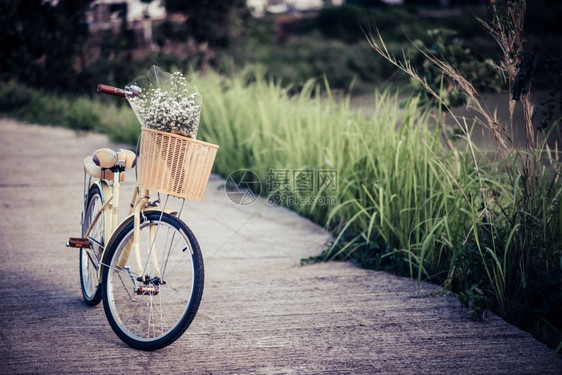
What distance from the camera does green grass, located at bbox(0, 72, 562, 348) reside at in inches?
154

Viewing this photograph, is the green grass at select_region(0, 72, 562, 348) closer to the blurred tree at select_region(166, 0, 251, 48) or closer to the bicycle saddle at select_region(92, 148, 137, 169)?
the bicycle saddle at select_region(92, 148, 137, 169)

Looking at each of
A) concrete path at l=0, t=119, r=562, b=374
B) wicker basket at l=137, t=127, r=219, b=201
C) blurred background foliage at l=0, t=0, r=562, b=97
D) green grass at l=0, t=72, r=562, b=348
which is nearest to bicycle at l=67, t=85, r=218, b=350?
wicker basket at l=137, t=127, r=219, b=201

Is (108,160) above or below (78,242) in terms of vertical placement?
above

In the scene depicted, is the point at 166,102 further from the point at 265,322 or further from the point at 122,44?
the point at 122,44

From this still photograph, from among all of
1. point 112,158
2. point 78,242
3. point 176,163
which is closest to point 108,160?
point 112,158

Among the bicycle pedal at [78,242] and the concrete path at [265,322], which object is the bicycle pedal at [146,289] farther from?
the bicycle pedal at [78,242]

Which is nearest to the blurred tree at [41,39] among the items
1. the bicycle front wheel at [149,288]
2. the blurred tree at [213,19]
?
the blurred tree at [213,19]

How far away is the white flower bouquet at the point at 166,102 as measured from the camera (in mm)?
3182

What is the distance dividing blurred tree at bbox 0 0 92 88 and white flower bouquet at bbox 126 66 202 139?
943 centimetres

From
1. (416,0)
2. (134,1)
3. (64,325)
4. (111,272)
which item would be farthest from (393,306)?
(416,0)

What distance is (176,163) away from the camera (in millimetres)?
3111

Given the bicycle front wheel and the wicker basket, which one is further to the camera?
the bicycle front wheel

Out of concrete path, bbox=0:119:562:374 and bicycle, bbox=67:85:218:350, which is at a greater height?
bicycle, bbox=67:85:218:350

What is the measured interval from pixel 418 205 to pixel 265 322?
1.62 metres
